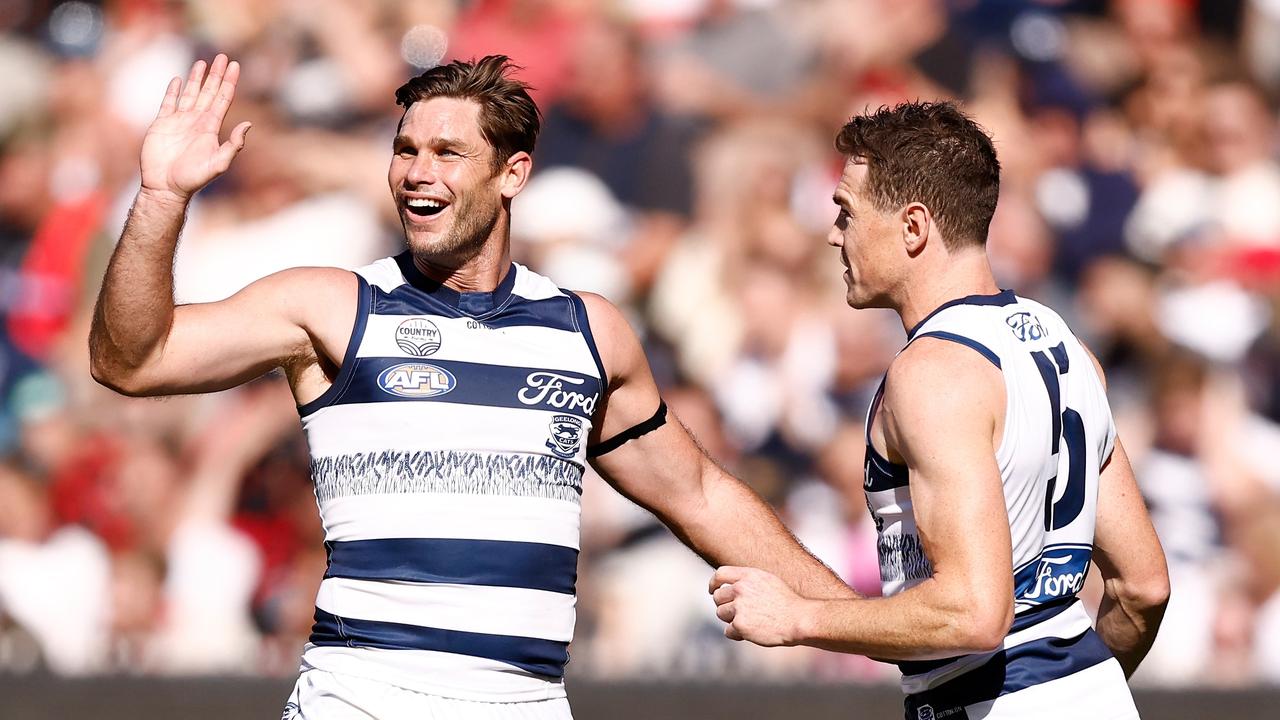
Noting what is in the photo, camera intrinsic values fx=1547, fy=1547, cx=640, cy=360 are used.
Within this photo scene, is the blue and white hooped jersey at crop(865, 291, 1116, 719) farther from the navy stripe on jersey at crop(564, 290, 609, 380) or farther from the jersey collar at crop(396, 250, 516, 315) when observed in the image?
the jersey collar at crop(396, 250, 516, 315)

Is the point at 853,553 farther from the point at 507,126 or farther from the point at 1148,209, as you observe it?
the point at 507,126

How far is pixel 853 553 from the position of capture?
7.14 metres

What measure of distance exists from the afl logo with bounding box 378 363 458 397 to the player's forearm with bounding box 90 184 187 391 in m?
0.54

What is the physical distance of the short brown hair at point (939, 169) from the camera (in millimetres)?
3549

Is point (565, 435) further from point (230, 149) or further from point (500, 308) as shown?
point (230, 149)

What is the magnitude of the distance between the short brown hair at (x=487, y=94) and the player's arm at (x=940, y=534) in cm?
137

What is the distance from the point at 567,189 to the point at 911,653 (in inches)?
190

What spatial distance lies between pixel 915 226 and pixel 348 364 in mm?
1416

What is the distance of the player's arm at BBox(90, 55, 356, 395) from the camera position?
141 inches

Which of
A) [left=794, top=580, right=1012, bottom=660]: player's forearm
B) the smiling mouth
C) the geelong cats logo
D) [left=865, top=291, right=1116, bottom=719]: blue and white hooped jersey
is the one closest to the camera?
[left=794, top=580, right=1012, bottom=660]: player's forearm

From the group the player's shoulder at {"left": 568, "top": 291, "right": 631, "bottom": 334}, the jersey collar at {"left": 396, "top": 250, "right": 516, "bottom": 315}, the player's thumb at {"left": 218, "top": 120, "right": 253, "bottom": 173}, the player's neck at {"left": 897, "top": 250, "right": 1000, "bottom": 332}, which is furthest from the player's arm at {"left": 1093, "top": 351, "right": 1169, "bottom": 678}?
the player's thumb at {"left": 218, "top": 120, "right": 253, "bottom": 173}

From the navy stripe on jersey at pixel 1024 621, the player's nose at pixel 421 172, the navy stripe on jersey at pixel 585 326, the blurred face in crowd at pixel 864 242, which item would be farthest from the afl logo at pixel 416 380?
the navy stripe on jersey at pixel 1024 621

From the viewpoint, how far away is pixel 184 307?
376 centimetres

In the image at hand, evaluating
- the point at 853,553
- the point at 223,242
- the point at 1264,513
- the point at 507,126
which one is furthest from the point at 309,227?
the point at 1264,513
